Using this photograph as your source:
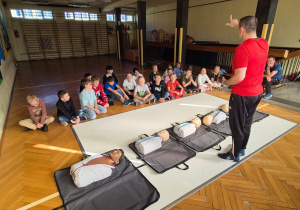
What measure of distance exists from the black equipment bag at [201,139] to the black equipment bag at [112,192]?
2.61 ft

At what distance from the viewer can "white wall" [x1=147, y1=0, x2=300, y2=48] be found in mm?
5262

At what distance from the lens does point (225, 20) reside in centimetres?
708

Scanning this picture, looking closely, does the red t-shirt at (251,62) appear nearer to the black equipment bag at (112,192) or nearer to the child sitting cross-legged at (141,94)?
the black equipment bag at (112,192)

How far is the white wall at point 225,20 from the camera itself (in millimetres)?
5262

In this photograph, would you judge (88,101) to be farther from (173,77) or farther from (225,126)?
(225,126)

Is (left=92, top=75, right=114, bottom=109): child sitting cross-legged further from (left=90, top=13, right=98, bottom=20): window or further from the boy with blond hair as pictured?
(left=90, top=13, right=98, bottom=20): window

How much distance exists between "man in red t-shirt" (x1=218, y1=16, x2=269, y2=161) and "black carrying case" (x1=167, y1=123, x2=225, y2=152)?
1.31ft

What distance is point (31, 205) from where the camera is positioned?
5.02 ft

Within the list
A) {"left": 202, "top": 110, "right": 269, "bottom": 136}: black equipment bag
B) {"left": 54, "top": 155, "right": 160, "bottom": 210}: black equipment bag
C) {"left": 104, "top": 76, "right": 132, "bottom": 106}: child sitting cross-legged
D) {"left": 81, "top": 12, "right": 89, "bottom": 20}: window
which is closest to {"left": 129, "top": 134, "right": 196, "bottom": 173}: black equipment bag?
{"left": 54, "top": 155, "right": 160, "bottom": 210}: black equipment bag

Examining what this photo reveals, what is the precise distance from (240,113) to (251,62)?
1.57ft

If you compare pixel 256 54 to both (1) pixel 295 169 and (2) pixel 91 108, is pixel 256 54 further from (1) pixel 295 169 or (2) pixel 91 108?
(2) pixel 91 108

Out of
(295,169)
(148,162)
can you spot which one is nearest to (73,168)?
(148,162)

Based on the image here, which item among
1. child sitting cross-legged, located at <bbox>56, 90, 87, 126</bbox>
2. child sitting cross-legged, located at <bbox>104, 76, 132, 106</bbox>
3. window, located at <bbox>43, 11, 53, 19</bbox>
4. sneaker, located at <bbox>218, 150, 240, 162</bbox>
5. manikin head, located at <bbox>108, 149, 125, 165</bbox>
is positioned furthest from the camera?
window, located at <bbox>43, 11, 53, 19</bbox>

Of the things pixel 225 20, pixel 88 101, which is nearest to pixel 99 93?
pixel 88 101
